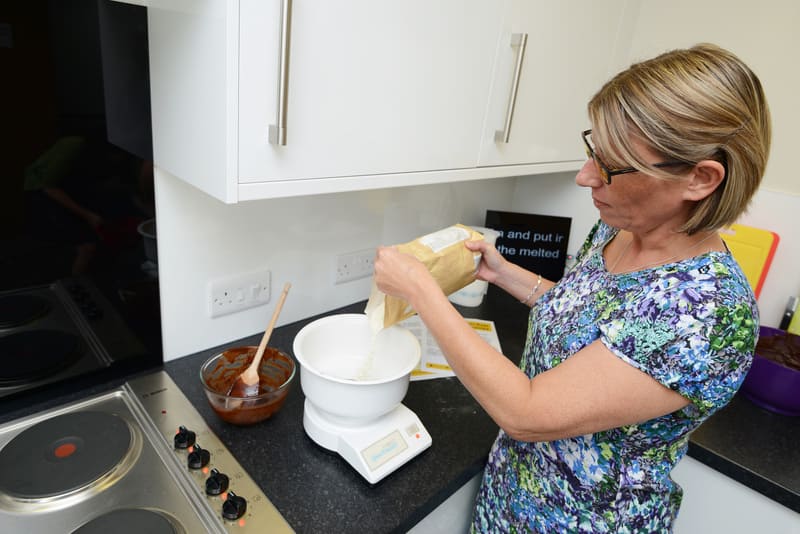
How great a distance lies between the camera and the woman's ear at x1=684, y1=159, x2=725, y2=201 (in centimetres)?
64

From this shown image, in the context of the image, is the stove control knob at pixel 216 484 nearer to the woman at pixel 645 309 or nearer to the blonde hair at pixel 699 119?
the woman at pixel 645 309

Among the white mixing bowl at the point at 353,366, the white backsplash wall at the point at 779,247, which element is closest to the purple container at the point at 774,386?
the white backsplash wall at the point at 779,247

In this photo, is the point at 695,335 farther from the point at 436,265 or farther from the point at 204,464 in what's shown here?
the point at 204,464

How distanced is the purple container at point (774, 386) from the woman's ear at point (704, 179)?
2.35ft

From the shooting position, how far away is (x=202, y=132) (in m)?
0.74

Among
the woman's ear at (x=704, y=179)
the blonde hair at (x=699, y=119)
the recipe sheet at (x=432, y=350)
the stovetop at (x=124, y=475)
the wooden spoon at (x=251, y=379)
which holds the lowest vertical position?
the stovetop at (x=124, y=475)

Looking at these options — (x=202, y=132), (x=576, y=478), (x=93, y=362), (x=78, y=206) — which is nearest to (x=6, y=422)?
(x=93, y=362)

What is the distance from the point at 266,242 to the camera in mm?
1163

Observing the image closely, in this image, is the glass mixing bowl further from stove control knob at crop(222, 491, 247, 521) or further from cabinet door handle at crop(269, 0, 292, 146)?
cabinet door handle at crop(269, 0, 292, 146)

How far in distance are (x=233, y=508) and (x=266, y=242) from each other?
58 cm

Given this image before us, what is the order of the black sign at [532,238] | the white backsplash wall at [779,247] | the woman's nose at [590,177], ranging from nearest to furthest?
the woman's nose at [590,177]
the white backsplash wall at [779,247]
the black sign at [532,238]

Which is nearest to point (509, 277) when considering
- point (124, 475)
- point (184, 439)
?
point (184, 439)

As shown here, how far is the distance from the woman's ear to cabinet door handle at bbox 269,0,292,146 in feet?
1.81

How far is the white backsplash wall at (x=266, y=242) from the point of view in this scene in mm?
1029
